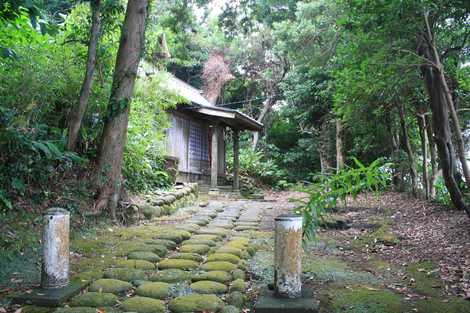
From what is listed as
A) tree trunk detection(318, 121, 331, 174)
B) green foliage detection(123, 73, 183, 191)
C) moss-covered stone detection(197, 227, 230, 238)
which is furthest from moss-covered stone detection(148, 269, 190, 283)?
tree trunk detection(318, 121, 331, 174)

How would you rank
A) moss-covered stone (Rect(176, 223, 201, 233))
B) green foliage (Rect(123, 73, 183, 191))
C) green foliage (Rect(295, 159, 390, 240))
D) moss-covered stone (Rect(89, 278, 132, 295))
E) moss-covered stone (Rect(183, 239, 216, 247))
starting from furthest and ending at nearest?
1. green foliage (Rect(123, 73, 183, 191))
2. moss-covered stone (Rect(176, 223, 201, 233))
3. moss-covered stone (Rect(183, 239, 216, 247))
4. green foliage (Rect(295, 159, 390, 240))
5. moss-covered stone (Rect(89, 278, 132, 295))

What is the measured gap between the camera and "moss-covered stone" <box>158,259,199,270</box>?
4.11 meters

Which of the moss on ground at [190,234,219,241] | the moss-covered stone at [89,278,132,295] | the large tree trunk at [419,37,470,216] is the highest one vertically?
the large tree trunk at [419,37,470,216]

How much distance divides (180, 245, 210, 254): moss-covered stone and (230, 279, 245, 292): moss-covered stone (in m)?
1.20

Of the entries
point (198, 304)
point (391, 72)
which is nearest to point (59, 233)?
point (198, 304)

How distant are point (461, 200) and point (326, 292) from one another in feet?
14.1

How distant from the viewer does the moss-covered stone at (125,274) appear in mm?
3736

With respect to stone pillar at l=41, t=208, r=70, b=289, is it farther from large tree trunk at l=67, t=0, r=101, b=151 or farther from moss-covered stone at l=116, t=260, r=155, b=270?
large tree trunk at l=67, t=0, r=101, b=151

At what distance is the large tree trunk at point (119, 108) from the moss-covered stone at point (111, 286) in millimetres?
2602

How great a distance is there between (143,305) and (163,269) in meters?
1.00

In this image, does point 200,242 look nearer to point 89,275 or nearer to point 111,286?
point 89,275

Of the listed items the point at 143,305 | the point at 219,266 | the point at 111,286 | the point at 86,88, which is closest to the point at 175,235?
the point at 219,266

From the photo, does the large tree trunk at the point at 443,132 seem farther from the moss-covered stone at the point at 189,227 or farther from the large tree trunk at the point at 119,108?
the large tree trunk at the point at 119,108

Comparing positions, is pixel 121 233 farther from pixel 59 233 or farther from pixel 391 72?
pixel 391 72
